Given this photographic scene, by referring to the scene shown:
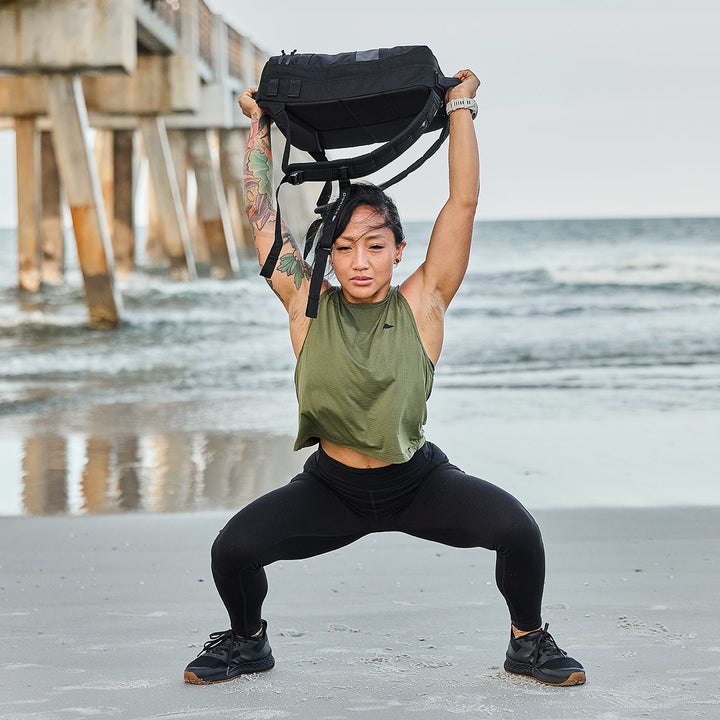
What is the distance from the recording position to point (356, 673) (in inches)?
129

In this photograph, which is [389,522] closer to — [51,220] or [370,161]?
[370,161]

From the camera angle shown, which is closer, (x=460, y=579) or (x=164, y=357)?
(x=460, y=579)

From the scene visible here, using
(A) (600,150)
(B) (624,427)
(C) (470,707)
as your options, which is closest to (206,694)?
(C) (470,707)

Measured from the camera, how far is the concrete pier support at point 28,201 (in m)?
22.1

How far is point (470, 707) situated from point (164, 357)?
10.6m

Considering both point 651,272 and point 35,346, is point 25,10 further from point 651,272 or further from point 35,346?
point 651,272

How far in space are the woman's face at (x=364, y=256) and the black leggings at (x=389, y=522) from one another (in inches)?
19.3

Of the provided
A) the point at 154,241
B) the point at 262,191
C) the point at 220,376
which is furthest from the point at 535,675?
the point at 154,241

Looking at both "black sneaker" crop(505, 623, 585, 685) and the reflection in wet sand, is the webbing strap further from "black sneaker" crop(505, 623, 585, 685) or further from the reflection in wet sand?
the reflection in wet sand

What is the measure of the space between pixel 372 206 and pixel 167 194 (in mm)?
19651

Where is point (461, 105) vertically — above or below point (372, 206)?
above

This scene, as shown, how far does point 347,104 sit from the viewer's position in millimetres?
3402

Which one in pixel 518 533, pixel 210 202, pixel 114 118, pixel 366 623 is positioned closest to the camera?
pixel 518 533

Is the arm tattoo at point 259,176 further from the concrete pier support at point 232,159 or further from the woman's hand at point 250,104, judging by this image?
the concrete pier support at point 232,159
